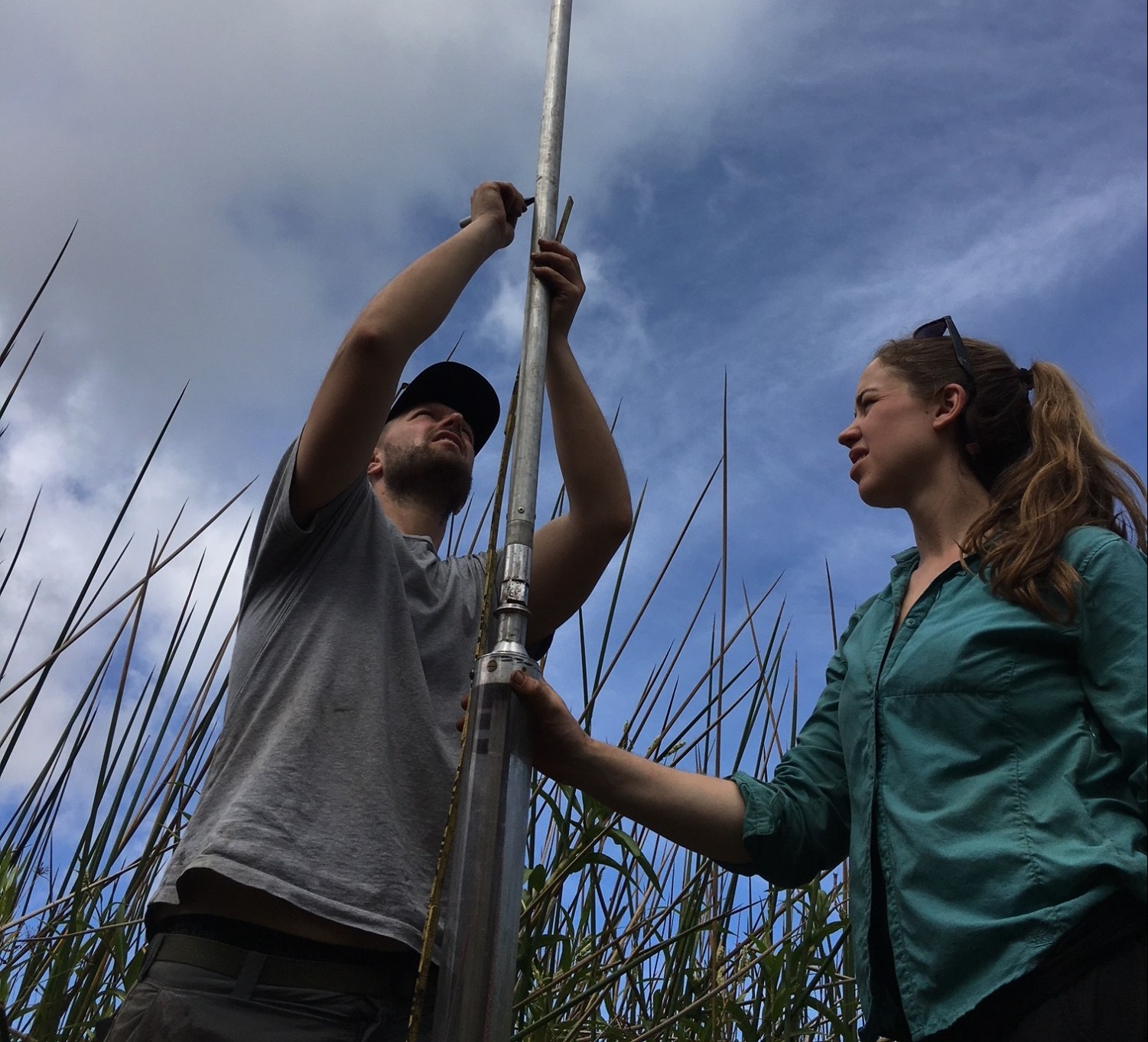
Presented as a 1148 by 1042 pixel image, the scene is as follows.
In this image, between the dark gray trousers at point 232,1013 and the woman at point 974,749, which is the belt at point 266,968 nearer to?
the dark gray trousers at point 232,1013

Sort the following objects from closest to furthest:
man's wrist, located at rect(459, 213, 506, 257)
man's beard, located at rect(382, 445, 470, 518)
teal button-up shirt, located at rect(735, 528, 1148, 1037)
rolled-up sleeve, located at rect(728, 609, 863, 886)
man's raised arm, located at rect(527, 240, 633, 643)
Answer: teal button-up shirt, located at rect(735, 528, 1148, 1037), rolled-up sleeve, located at rect(728, 609, 863, 886), man's wrist, located at rect(459, 213, 506, 257), man's raised arm, located at rect(527, 240, 633, 643), man's beard, located at rect(382, 445, 470, 518)

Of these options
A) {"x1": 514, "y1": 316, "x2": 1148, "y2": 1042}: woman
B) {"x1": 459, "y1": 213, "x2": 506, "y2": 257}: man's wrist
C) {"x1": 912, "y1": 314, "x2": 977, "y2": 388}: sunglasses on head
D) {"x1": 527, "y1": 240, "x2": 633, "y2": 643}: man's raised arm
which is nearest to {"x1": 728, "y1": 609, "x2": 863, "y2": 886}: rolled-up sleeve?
{"x1": 514, "y1": 316, "x2": 1148, "y2": 1042}: woman

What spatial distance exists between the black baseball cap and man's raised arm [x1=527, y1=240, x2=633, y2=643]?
28 centimetres

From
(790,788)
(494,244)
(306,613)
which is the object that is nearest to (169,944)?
(306,613)

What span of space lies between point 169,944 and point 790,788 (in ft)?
2.31

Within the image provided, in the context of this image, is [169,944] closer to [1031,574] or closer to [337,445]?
[337,445]

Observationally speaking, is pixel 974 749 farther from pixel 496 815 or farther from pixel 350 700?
pixel 350 700

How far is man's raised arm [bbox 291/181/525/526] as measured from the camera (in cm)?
134

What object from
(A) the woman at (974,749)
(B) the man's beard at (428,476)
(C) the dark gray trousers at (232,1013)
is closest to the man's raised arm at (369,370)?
(B) the man's beard at (428,476)

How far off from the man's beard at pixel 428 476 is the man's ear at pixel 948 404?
27.2 inches

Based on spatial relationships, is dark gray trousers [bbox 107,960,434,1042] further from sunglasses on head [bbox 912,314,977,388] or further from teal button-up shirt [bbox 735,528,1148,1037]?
sunglasses on head [bbox 912,314,977,388]

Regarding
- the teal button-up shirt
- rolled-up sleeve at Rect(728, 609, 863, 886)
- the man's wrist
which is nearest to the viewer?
the teal button-up shirt

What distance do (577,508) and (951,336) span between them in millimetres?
569

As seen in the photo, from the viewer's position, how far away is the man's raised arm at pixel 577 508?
156cm
